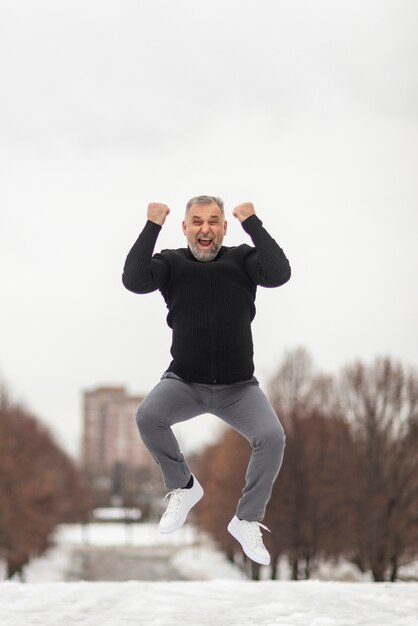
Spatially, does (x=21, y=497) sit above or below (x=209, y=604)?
below

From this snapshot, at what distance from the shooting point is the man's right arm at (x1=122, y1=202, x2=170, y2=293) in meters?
6.71

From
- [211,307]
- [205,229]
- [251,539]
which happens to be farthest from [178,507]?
[205,229]

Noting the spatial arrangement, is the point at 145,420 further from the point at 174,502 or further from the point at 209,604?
the point at 209,604

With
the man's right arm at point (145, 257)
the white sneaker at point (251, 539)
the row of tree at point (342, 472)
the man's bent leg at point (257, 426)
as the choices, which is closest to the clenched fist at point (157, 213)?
the man's right arm at point (145, 257)

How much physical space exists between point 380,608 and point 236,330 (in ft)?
14.4

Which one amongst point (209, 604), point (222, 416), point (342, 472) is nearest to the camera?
point (222, 416)

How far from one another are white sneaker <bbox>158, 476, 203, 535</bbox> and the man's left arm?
2.02 m

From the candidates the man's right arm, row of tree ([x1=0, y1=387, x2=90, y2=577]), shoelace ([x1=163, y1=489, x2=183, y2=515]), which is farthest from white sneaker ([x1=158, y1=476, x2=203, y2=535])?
row of tree ([x1=0, y1=387, x2=90, y2=577])

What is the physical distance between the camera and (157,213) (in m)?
6.81

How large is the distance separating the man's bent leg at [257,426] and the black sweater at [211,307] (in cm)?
16

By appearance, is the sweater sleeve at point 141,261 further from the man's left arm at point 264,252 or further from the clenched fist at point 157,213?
the man's left arm at point 264,252

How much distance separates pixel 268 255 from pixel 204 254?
0.73 metres

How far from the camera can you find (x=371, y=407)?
43.6 metres

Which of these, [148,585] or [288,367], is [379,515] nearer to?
[288,367]
